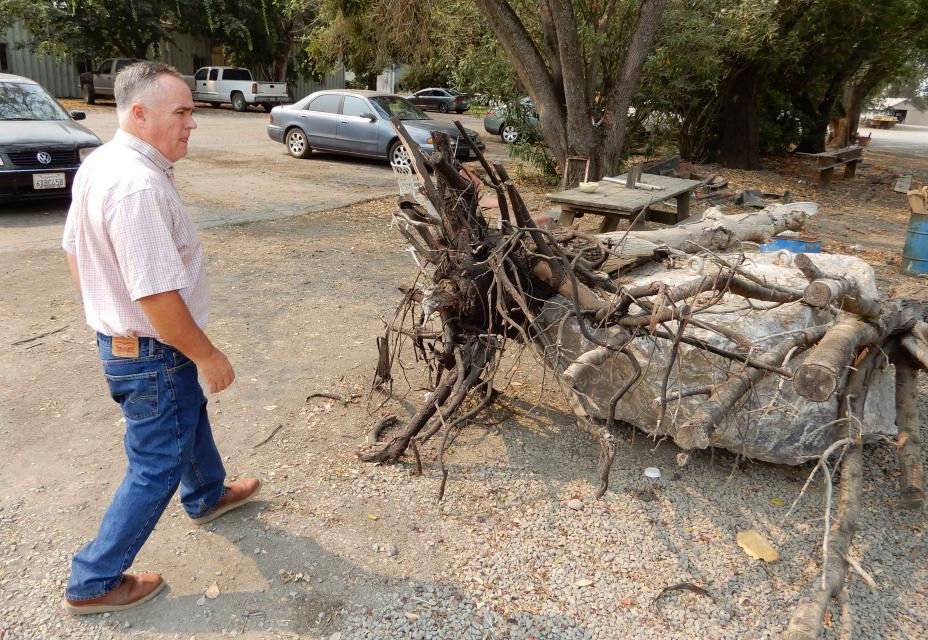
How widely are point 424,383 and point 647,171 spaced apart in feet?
26.4

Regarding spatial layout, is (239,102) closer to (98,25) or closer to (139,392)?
(98,25)

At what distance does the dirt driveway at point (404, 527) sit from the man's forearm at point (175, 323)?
1018 mm

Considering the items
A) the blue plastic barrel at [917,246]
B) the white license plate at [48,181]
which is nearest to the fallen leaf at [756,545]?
the blue plastic barrel at [917,246]

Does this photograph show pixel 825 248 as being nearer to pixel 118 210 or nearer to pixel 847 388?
pixel 847 388

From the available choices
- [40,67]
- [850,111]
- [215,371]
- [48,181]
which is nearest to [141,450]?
[215,371]

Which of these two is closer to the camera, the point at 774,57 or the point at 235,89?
the point at 774,57

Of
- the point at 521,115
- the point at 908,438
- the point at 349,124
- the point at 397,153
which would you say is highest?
the point at 521,115

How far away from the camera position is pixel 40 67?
28031 mm

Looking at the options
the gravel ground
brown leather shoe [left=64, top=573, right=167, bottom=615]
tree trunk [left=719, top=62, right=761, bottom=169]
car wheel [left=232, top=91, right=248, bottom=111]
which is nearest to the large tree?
tree trunk [left=719, top=62, right=761, bottom=169]

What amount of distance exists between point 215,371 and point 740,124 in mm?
16339

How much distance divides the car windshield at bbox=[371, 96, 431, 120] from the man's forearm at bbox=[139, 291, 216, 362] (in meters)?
11.8

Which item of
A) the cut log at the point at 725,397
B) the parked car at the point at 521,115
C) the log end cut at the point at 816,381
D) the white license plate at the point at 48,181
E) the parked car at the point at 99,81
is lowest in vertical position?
the cut log at the point at 725,397

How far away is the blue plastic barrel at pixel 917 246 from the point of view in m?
7.49

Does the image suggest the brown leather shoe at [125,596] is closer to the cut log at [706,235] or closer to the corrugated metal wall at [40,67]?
the cut log at [706,235]
